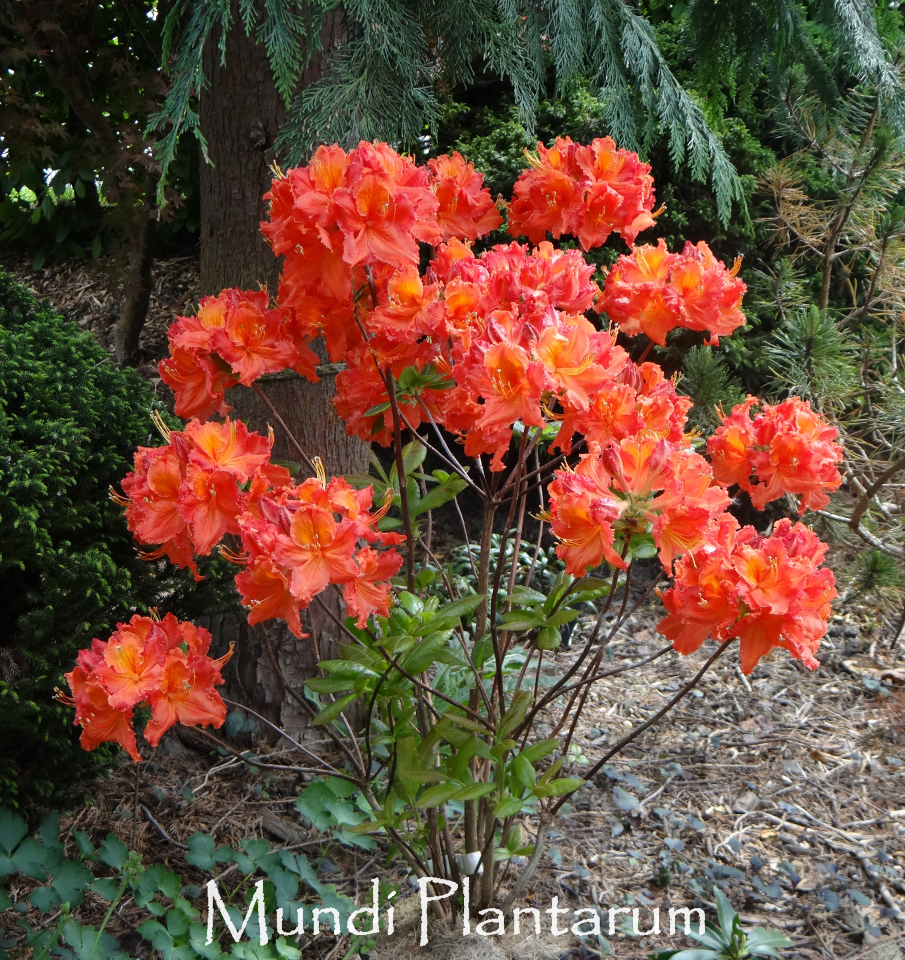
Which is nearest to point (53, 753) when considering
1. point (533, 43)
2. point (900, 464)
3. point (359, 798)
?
point (359, 798)

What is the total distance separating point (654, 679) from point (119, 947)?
6.29 ft

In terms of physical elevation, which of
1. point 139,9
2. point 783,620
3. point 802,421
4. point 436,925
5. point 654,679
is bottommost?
point 654,679

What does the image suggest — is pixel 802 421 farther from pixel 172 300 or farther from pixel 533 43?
pixel 172 300

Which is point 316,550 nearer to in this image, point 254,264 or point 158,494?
point 158,494

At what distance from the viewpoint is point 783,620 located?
46.4 inches

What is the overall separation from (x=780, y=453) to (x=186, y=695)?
1025 millimetres

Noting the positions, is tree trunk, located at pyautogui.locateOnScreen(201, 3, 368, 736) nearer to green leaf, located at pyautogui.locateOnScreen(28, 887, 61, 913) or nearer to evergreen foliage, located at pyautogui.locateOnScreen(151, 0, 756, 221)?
evergreen foliage, located at pyautogui.locateOnScreen(151, 0, 756, 221)

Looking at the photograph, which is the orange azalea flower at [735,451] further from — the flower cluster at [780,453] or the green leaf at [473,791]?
the green leaf at [473,791]

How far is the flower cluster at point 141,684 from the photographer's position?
A: 1.27 metres

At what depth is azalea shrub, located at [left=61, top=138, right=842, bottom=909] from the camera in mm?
1136

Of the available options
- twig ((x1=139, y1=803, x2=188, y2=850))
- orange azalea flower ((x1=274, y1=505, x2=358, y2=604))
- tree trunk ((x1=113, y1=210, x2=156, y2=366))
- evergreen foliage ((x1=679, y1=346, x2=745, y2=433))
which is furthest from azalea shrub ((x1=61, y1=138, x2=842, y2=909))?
tree trunk ((x1=113, y1=210, x2=156, y2=366))

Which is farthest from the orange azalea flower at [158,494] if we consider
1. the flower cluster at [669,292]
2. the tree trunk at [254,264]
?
the tree trunk at [254,264]

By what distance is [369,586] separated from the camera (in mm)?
1193

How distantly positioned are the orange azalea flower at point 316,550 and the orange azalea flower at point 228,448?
158mm
